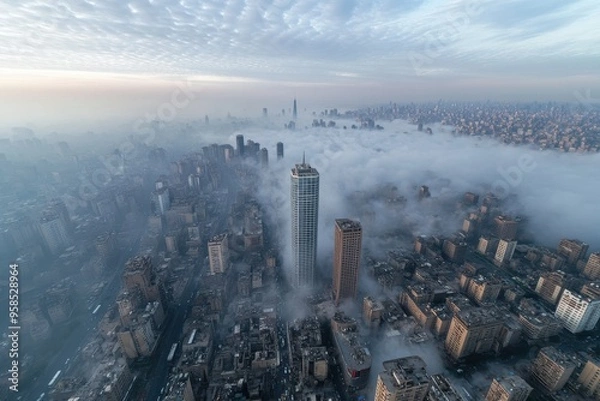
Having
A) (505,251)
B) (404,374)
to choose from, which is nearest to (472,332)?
(404,374)

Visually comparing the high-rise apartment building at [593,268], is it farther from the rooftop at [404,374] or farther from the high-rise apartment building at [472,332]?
the rooftop at [404,374]

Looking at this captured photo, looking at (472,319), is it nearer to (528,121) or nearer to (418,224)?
(418,224)

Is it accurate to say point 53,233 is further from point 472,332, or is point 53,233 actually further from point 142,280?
point 472,332

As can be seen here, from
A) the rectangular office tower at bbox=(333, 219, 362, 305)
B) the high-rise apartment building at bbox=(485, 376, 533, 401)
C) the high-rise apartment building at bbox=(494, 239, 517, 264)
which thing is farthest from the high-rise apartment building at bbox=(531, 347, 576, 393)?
the high-rise apartment building at bbox=(494, 239, 517, 264)

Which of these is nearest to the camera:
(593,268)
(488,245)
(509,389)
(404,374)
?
(404,374)

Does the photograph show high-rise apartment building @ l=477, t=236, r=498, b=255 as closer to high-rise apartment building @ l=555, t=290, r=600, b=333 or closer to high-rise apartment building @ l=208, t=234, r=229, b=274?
high-rise apartment building @ l=555, t=290, r=600, b=333

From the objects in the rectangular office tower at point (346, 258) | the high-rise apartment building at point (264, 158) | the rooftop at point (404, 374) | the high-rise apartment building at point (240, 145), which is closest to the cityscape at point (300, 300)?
the rooftop at point (404, 374)
